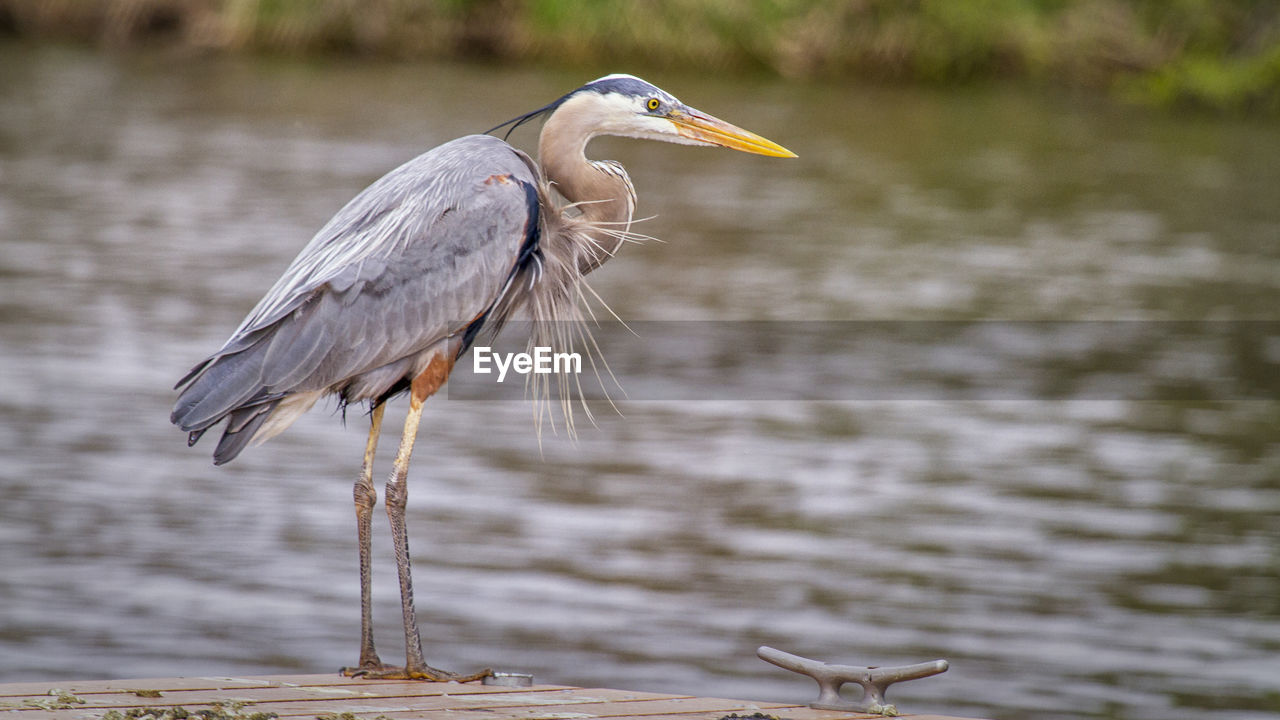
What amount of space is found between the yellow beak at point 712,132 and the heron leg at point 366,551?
3.73 ft

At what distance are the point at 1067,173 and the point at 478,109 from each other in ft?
22.9

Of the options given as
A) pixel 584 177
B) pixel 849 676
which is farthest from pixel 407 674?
pixel 584 177

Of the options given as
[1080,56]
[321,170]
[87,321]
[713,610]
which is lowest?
[713,610]

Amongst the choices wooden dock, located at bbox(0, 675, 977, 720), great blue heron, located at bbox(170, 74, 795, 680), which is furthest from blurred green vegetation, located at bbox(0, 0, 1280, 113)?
wooden dock, located at bbox(0, 675, 977, 720)

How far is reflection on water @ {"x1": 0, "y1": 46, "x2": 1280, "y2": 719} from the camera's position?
615 cm

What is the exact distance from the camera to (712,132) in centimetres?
491

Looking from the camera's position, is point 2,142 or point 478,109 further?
point 478,109

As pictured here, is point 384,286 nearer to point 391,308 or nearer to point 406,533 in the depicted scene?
point 391,308

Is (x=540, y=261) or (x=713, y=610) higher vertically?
(x=540, y=261)

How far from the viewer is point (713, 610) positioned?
662 centimetres

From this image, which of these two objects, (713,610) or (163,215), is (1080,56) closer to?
(163,215)

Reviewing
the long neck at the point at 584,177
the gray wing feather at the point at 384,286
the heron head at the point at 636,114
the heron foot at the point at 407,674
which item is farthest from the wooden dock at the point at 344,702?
the heron head at the point at 636,114

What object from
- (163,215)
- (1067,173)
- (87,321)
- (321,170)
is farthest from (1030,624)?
(1067,173)

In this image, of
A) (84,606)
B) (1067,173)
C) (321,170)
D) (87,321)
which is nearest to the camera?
(84,606)
